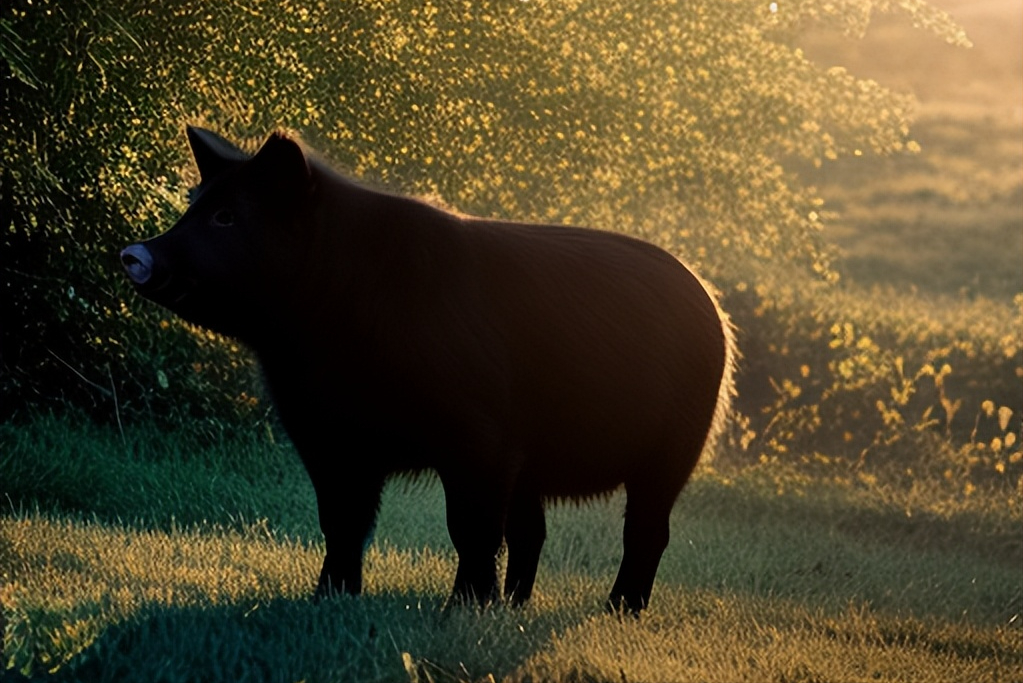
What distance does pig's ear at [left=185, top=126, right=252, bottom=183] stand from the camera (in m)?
6.43

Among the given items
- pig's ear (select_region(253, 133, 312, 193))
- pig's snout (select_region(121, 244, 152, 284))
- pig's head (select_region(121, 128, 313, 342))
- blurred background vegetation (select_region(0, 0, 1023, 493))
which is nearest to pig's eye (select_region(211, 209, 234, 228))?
pig's head (select_region(121, 128, 313, 342))

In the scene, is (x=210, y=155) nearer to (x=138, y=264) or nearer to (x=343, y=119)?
(x=138, y=264)

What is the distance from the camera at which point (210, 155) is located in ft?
21.2

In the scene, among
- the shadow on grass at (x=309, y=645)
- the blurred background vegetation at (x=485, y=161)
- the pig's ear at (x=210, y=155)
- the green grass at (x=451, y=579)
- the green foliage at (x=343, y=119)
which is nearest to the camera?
the shadow on grass at (x=309, y=645)

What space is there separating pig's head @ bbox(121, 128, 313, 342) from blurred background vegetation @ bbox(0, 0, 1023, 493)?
1281mm

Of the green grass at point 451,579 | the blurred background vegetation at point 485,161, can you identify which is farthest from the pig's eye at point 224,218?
the green grass at point 451,579

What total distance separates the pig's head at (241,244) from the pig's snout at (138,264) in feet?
0.27

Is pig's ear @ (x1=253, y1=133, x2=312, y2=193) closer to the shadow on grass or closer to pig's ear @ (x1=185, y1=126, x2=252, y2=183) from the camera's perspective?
pig's ear @ (x1=185, y1=126, x2=252, y2=183)

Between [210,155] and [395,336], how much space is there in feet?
3.63

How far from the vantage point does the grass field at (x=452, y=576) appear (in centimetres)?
582

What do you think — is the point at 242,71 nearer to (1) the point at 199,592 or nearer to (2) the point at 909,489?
(1) the point at 199,592

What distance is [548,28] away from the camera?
47.0ft

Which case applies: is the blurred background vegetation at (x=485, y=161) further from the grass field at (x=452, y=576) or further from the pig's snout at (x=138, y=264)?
the pig's snout at (x=138, y=264)

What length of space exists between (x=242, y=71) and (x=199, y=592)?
5.18 metres
